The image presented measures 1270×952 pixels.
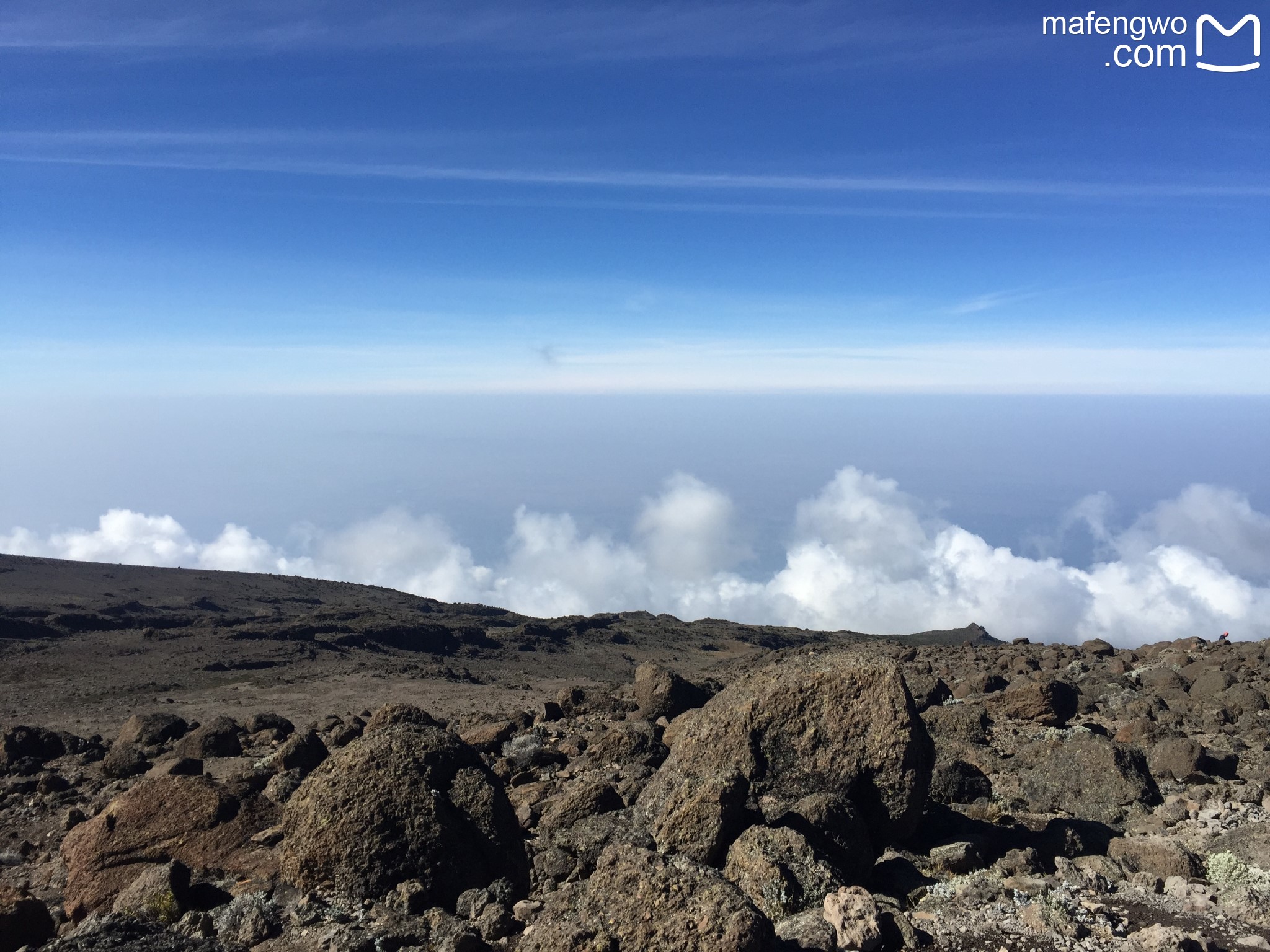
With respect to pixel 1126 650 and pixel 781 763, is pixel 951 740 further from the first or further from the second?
pixel 1126 650

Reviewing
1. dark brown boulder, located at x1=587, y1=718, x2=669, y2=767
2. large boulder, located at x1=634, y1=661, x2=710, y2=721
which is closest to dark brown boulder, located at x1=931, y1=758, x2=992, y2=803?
dark brown boulder, located at x1=587, y1=718, x2=669, y2=767

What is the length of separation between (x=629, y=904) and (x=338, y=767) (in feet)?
10.1

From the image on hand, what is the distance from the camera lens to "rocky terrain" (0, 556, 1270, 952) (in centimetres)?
525

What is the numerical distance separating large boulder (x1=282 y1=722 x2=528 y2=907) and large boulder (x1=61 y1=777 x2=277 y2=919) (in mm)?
914

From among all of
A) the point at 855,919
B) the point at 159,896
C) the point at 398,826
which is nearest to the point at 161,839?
the point at 159,896

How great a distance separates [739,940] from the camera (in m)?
4.52

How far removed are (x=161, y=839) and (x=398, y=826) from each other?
267 centimetres

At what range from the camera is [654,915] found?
465cm

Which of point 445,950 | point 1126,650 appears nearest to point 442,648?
point 1126,650

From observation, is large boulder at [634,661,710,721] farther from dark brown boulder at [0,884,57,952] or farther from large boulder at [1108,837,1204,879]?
dark brown boulder at [0,884,57,952]

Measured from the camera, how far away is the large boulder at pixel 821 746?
696cm

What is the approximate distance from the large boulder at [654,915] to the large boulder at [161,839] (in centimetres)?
348

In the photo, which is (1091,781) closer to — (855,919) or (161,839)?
(855,919)

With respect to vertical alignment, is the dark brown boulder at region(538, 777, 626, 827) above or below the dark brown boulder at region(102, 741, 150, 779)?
above
